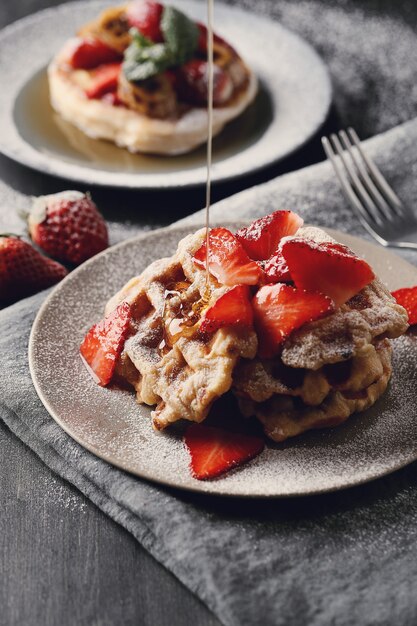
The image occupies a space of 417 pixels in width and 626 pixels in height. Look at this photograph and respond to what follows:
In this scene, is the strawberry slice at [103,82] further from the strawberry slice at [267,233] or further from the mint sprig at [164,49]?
the strawberry slice at [267,233]

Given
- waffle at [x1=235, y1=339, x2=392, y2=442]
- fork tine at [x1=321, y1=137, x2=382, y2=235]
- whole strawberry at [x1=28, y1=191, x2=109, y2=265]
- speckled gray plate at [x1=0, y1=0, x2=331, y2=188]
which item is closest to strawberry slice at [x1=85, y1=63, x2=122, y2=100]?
speckled gray plate at [x1=0, y1=0, x2=331, y2=188]

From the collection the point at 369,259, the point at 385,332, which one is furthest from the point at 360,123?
the point at 385,332

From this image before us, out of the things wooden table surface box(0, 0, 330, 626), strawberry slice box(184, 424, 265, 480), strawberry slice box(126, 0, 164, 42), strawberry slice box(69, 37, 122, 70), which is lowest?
wooden table surface box(0, 0, 330, 626)

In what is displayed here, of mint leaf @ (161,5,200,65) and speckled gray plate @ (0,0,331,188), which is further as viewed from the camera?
mint leaf @ (161,5,200,65)

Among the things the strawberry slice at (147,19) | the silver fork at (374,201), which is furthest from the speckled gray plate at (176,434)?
the strawberry slice at (147,19)

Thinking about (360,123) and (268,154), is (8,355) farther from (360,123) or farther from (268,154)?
(360,123)

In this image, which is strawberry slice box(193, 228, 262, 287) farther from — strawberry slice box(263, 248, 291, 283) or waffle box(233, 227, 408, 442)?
waffle box(233, 227, 408, 442)
